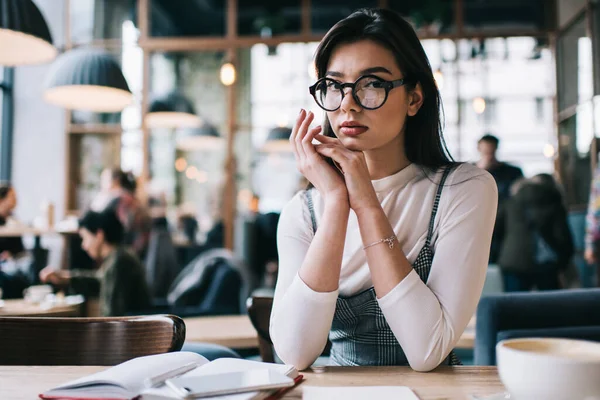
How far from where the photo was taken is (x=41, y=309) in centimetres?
292

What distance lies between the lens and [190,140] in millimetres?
7391

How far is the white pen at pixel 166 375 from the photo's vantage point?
82cm

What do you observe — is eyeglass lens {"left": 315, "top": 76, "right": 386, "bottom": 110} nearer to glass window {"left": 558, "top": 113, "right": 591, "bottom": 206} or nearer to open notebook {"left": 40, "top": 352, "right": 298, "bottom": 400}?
open notebook {"left": 40, "top": 352, "right": 298, "bottom": 400}

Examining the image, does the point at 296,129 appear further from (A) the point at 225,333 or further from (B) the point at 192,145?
(B) the point at 192,145

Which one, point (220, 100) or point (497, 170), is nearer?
point (497, 170)

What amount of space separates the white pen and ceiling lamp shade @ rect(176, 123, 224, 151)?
6.49 m

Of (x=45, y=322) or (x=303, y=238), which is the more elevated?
(x=303, y=238)

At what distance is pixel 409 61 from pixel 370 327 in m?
0.62

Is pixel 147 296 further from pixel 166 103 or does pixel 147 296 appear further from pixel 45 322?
pixel 166 103

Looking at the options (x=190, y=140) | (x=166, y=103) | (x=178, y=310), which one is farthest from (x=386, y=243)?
(x=190, y=140)

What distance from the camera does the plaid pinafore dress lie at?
1.34 meters

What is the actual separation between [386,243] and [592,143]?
5552 mm

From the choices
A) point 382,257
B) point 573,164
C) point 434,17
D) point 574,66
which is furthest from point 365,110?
point 434,17

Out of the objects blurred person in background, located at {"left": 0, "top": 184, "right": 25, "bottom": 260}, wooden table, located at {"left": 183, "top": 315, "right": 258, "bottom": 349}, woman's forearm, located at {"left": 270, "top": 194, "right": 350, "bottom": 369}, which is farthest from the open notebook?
blurred person in background, located at {"left": 0, "top": 184, "right": 25, "bottom": 260}
